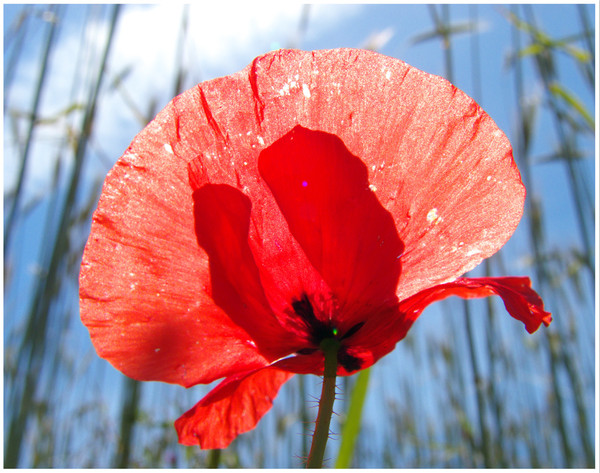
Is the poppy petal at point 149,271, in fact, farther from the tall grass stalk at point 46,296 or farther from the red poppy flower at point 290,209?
the tall grass stalk at point 46,296

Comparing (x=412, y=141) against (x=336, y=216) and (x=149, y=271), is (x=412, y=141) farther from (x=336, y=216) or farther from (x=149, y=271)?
(x=149, y=271)

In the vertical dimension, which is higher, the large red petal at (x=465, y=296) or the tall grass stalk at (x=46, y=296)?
the tall grass stalk at (x=46, y=296)

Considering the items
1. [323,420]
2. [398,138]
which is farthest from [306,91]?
[323,420]

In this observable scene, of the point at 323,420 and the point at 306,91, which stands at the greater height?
the point at 306,91

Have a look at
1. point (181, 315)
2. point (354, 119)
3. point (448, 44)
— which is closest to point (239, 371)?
point (181, 315)

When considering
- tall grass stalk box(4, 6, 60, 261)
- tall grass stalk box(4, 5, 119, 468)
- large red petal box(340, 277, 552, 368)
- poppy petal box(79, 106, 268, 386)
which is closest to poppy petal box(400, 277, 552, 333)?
large red petal box(340, 277, 552, 368)

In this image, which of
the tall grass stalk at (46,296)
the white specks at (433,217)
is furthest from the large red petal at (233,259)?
the tall grass stalk at (46,296)
